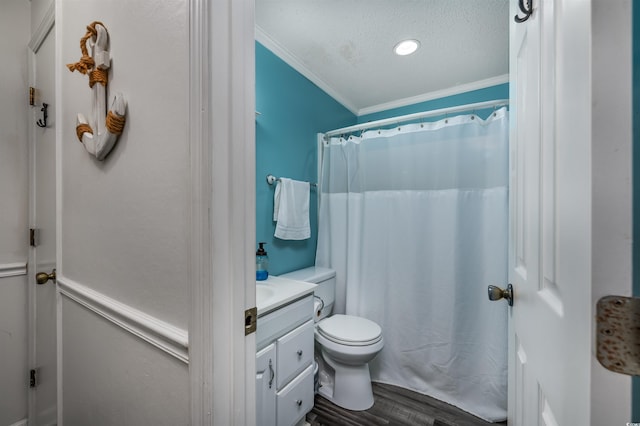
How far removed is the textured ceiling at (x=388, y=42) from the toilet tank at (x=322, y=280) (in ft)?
5.09

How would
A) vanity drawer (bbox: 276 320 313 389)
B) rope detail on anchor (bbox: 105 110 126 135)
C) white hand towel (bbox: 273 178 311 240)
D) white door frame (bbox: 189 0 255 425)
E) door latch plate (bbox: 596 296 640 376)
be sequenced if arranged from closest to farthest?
Answer: door latch plate (bbox: 596 296 640 376) < white door frame (bbox: 189 0 255 425) < rope detail on anchor (bbox: 105 110 126 135) < vanity drawer (bbox: 276 320 313 389) < white hand towel (bbox: 273 178 311 240)

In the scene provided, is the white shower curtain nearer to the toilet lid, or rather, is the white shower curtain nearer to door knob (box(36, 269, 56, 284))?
the toilet lid

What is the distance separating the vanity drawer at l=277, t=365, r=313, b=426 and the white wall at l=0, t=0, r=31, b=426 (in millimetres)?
1333

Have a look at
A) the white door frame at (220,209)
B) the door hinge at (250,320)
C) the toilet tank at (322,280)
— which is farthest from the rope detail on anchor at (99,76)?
the toilet tank at (322,280)

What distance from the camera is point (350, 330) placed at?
5.14ft

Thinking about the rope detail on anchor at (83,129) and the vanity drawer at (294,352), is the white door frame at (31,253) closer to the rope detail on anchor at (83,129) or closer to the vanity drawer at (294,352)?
the rope detail on anchor at (83,129)

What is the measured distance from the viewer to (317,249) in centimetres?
211

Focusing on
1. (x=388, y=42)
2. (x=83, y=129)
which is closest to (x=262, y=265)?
(x=83, y=129)

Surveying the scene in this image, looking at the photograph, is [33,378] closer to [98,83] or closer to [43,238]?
[43,238]

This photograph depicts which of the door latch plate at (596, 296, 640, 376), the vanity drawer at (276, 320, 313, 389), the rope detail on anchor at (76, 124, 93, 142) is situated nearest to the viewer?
the door latch plate at (596, 296, 640, 376)

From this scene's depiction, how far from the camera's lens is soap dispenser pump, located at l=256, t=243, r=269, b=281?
1.47 metres

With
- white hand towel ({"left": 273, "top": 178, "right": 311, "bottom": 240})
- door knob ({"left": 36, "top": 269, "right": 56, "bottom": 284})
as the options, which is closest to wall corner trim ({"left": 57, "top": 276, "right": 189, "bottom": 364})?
door knob ({"left": 36, "top": 269, "right": 56, "bottom": 284})

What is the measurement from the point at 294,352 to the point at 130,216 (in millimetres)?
969

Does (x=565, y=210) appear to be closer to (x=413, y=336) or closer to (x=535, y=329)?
(x=535, y=329)
